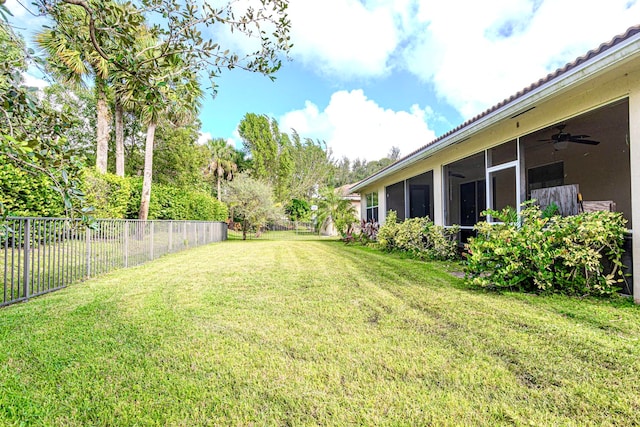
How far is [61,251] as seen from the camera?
505 cm

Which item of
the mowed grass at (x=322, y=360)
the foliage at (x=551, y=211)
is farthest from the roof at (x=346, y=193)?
the mowed grass at (x=322, y=360)

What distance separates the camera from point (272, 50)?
9.42 feet

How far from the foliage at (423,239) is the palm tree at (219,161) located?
23297mm

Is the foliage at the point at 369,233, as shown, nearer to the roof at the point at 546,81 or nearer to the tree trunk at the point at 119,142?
the roof at the point at 546,81

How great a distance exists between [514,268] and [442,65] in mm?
13182

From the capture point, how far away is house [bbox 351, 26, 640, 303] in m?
3.76

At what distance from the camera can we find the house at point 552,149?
3760 millimetres

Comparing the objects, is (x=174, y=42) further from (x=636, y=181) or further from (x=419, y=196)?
(x=419, y=196)

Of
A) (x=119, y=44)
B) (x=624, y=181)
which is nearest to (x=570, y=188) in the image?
(x=624, y=181)

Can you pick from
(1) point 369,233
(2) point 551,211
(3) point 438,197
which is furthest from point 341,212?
(2) point 551,211

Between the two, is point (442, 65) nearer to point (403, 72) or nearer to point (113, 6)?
point (403, 72)

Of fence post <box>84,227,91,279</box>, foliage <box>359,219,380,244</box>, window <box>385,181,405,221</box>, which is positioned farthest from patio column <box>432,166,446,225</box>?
fence post <box>84,227,91,279</box>

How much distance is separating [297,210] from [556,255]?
28347 millimetres

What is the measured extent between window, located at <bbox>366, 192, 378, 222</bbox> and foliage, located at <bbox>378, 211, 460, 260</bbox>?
4.15 metres
